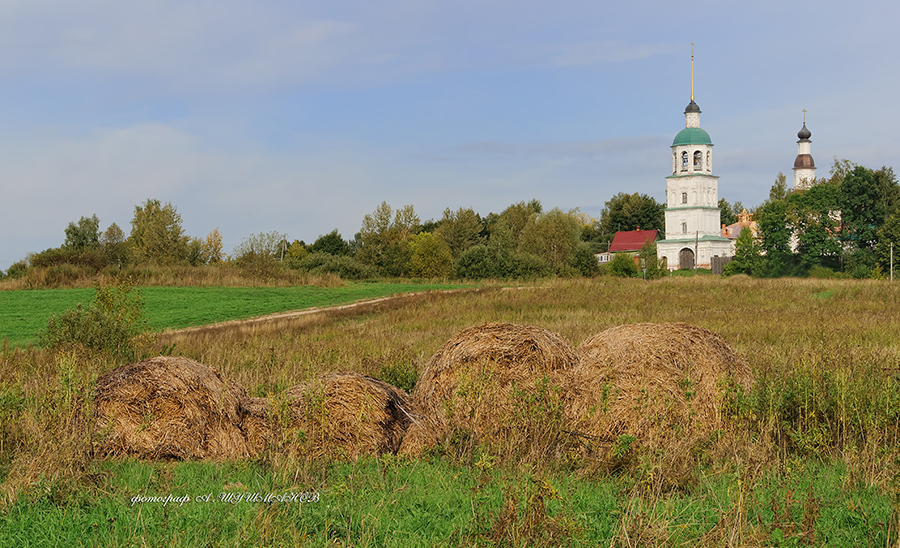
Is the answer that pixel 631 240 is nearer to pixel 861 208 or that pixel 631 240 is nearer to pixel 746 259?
pixel 746 259

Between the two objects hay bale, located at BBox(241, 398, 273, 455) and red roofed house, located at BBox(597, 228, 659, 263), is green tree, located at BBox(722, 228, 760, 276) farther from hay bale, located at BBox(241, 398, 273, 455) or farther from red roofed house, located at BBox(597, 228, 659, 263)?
hay bale, located at BBox(241, 398, 273, 455)

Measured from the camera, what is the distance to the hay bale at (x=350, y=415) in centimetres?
841

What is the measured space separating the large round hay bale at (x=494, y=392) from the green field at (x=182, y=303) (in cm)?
1614

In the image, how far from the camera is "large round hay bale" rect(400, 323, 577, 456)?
8.02 meters

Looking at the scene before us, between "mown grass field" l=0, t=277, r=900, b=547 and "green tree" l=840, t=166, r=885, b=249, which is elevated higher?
"green tree" l=840, t=166, r=885, b=249

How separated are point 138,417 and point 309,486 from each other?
3389 millimetres

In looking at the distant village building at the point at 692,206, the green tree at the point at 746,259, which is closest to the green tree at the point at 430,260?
the green tree at the point at 746,259

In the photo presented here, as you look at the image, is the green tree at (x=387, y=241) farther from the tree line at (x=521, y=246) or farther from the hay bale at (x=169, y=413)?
the hay bale at (x=169, y=413)

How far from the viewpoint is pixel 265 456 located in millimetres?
7578

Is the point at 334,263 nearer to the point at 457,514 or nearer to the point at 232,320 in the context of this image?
the point at 232,320

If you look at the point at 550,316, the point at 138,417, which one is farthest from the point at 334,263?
the point at 138,417

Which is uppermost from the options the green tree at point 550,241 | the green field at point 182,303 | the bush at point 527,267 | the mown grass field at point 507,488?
the green tree at point 550,241

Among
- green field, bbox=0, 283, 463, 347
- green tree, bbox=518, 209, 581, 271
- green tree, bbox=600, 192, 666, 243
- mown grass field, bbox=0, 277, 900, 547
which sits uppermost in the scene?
green tree, bbox=600, 192, 666, 243

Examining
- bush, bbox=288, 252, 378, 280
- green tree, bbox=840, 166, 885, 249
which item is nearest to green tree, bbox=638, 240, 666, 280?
green tree, bbox=840, 166, 885, 249
